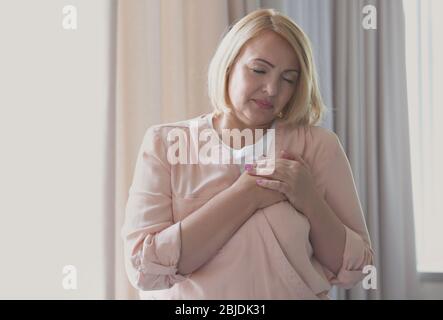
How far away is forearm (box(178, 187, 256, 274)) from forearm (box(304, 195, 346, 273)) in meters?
0.09

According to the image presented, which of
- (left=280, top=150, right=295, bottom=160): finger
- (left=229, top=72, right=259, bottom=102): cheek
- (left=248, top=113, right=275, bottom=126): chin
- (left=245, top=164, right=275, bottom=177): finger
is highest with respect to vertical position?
(left=229, top=72, right=259, bottom=102): cheek

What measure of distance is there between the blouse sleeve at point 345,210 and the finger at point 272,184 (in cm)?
9

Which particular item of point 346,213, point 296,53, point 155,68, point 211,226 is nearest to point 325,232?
point 346,213

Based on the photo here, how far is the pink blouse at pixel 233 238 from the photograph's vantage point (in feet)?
2.80

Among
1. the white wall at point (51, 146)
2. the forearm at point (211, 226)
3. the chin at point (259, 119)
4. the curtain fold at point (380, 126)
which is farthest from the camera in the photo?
the curtain fold at point (380, 126)

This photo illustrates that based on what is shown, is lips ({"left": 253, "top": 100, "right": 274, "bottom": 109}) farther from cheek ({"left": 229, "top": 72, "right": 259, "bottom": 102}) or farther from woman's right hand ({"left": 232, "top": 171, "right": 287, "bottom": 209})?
woman's right hand ({"left": 232, "top": 171, "right": 287, "bottom": 209})

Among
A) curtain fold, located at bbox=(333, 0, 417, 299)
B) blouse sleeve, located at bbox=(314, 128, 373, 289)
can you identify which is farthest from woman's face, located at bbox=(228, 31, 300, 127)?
curtain fold, located at bbox=(333, 0, 417, 299)

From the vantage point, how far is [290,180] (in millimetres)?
863

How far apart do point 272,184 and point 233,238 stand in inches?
4.0

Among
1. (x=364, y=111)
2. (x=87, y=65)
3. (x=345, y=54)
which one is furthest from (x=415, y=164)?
(x=87, y=65)

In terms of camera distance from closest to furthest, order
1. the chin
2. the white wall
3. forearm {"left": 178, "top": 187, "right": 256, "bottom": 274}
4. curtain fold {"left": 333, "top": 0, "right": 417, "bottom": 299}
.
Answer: forearm {"left": 178, "top": 187, "right": 256, "bottom": 274}, the chin, the white wall, curtain fold {"left": 333, "top": 0, "right": 417, "bottom": 299}

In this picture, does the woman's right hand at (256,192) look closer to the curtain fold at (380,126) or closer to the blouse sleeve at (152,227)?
the blouse sleeve at (152,227)

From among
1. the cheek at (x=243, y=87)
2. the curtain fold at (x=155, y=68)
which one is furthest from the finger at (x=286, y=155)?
the curtain fold at (x=155, y=68)

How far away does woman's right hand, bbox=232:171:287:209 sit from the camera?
860mm
